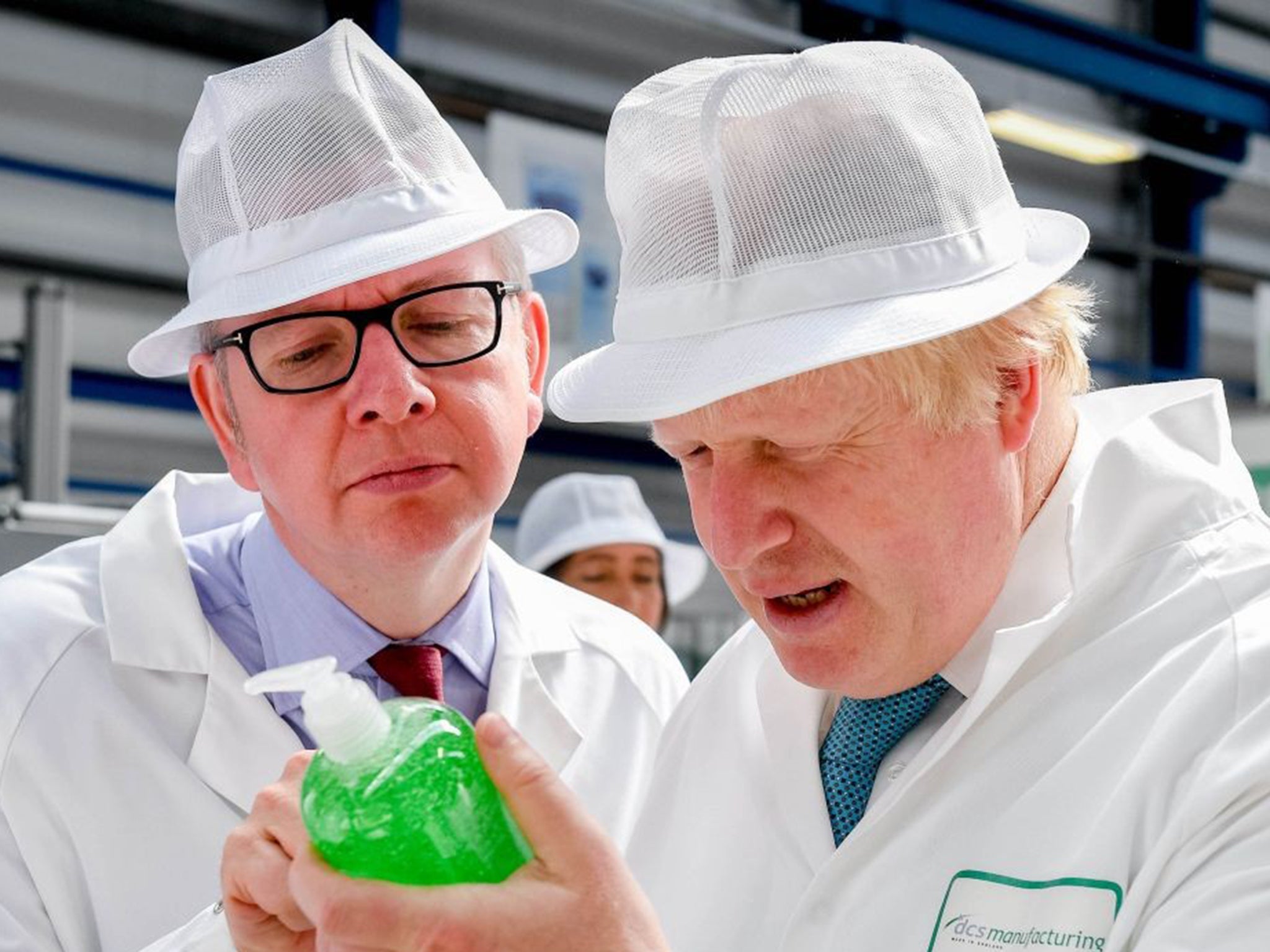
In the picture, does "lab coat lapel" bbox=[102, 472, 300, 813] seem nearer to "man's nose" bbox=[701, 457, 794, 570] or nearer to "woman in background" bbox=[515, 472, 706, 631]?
"man's nose" bbox=[701, 457, 794, 570]

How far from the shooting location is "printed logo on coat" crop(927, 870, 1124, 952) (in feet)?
3.42

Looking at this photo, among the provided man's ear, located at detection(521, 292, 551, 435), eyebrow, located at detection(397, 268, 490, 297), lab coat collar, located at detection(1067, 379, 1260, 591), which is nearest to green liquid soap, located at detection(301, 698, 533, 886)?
lab coat collar, located at detection(1067, 379, 1260, 591)

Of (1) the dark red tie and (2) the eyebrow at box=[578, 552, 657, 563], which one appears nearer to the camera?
(1) the dark red tie

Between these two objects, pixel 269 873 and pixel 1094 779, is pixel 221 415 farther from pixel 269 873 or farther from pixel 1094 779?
pixel 1094 779

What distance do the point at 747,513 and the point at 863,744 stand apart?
9.9 inches

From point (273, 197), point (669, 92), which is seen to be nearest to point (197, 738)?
point (273, 197)

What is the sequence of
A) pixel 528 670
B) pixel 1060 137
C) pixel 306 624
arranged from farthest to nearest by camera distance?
pixel 1060 137 → pixel 528 670 → pixel 306 624

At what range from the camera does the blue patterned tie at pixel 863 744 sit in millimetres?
1276

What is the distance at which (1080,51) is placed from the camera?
24.5 feet

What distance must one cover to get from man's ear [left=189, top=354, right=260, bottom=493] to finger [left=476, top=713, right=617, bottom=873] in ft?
2.80

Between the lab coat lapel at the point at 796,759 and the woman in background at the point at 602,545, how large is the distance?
2386 mm

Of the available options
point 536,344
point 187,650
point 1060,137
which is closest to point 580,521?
point 536,344

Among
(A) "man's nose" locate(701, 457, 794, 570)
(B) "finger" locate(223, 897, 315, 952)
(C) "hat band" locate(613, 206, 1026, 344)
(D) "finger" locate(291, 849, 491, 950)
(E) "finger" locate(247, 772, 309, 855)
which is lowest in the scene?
(B) "finger" locate(223, 897, 315, 952)

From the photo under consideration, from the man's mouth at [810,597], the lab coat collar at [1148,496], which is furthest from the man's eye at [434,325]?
the lab coat collar at [1148,496]
